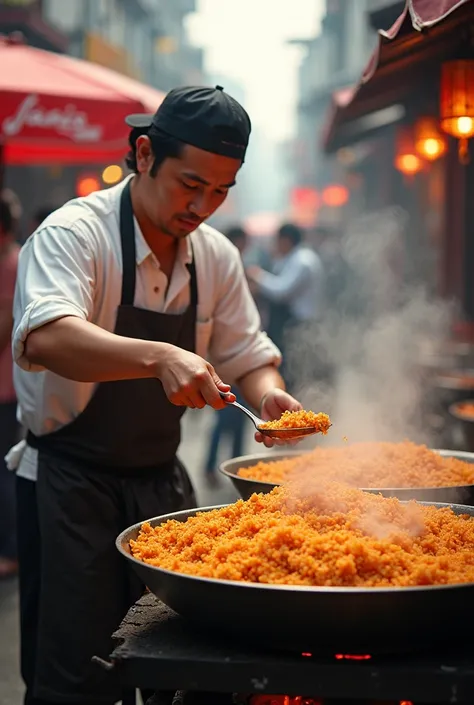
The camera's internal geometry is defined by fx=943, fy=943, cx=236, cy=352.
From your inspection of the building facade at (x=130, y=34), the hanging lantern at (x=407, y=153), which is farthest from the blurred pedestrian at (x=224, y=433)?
the building facade at (x=130, y=34)

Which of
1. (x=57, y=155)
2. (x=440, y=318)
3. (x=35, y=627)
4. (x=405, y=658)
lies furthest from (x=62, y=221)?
(x=440, y=318)

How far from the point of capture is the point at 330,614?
6.20ft

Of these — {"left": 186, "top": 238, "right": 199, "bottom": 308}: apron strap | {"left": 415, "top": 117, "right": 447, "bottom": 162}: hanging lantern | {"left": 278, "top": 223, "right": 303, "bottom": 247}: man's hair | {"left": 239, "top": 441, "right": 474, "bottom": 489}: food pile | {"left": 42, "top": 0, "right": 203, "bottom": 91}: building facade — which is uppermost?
{"left": 42, "top": 0, "right": 203, "bottom": 91}: building facade

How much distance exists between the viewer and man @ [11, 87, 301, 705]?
2.99 meters

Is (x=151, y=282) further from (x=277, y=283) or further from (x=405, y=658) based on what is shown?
(x=277, y=283)

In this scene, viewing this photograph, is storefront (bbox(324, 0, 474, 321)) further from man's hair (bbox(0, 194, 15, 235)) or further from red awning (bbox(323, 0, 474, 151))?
man's hair (bbox(0, 194, 15, 235))

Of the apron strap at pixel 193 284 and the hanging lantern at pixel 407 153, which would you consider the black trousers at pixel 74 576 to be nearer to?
the apron strap at pixel 193 284

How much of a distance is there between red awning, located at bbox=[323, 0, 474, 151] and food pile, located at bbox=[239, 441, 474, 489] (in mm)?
1436

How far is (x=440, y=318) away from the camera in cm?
1122

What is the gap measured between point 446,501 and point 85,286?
1310mm

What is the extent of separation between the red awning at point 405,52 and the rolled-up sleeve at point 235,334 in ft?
3.55

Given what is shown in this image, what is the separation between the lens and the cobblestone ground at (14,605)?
4.52 m

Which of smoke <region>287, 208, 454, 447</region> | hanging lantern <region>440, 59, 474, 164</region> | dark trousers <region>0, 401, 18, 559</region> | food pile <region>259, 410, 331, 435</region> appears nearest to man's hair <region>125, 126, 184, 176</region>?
food pile <region>259, 410, 331, 435</region>

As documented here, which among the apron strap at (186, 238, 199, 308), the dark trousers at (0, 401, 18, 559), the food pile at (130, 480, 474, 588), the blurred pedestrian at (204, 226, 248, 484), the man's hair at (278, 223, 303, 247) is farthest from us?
the man's hair at (278, 223, 303, 247)
